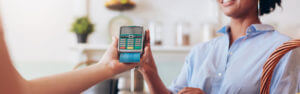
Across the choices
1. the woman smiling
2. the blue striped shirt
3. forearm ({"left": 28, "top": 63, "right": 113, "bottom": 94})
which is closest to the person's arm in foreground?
forearm ({"left": 28, "top": 63, "right": 113, "bottom": 94})

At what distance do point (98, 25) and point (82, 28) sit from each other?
0.73ft

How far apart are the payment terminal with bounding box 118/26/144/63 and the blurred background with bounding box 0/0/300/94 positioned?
1.27 metres

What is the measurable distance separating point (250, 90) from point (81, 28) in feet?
4.53

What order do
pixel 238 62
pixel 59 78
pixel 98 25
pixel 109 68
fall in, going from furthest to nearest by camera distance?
pixel 98 25 → pixel 238 62 → pixel 109 68 → pixel 59 78

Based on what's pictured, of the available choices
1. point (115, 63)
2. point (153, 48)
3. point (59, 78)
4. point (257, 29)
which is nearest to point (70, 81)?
point (59, 78)

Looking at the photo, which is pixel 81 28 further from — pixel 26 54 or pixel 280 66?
pixel 280 66

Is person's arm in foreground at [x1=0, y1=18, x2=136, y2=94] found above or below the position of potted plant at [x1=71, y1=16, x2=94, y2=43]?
below

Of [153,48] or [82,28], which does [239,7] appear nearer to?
[153,48]

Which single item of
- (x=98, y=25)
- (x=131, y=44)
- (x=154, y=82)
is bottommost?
(x=154, y=82)

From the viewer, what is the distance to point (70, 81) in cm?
46

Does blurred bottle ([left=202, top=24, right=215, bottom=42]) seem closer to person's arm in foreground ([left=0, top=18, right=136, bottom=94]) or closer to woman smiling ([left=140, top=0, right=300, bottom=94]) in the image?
woman smiling ([left=140, top=0, right=300, bottom=94])

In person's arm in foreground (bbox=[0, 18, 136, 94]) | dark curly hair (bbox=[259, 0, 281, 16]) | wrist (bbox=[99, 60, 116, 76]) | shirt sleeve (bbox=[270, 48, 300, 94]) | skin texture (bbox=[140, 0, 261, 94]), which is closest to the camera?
person's arm in foreground (bbox=[0, 18, 136, 94])

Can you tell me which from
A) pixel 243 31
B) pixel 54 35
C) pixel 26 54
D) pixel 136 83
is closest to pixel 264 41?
pixel 243 31

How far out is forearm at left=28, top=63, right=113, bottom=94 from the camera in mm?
413
